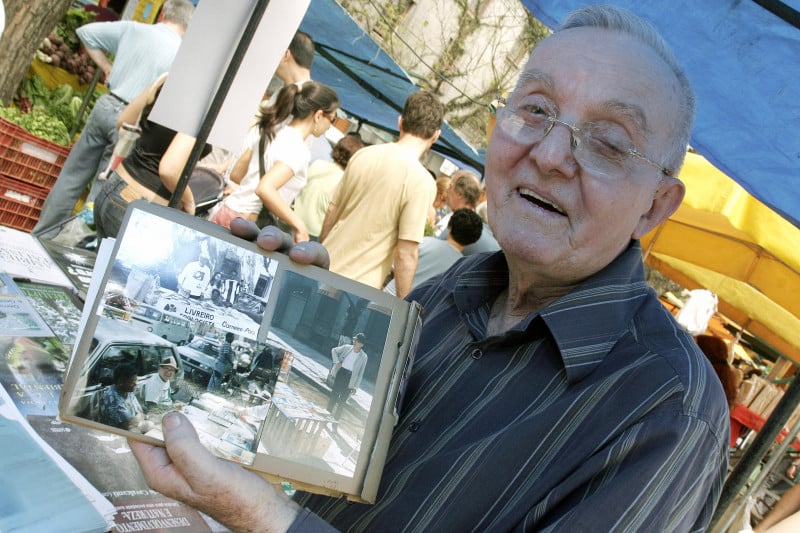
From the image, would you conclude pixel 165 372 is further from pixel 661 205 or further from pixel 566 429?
pixel 661 205

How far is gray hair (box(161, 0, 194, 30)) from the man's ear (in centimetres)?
421

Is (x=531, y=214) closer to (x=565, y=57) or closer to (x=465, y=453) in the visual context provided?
(x=565, y=57)

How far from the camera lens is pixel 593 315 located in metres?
1.22

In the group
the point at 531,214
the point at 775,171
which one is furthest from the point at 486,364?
the point at 775,171

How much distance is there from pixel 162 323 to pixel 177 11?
429 cm

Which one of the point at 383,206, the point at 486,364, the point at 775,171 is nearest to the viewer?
the point at 486,364

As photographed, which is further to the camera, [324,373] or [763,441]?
[763,441]

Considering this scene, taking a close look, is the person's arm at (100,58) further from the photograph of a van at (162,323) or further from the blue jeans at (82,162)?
Result: the photograph of a van at (162,323)

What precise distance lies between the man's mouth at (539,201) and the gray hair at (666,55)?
25 centimetres

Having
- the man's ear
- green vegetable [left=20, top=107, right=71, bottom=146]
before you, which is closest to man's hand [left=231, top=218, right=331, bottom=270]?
the man's ear

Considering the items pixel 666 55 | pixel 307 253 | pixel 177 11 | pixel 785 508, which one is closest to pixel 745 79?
pixel 666 55

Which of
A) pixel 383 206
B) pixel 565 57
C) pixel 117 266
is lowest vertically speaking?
pixel 117 266

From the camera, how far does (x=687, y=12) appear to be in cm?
225

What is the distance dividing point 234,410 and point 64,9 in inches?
173
